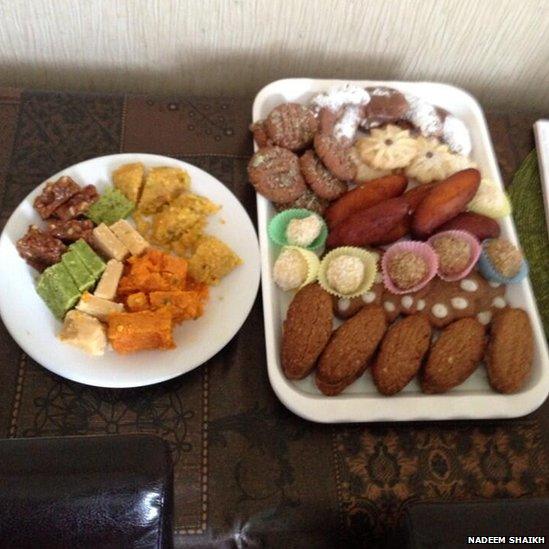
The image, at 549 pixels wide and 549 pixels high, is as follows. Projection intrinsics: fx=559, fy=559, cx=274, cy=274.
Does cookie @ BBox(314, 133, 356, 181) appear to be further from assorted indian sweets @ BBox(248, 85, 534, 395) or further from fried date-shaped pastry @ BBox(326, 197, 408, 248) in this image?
fried date-shaped pastry @ BBox(326, 197, 408, 248)

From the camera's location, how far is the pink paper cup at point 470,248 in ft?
3.25

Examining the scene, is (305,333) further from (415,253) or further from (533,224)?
(533,224)

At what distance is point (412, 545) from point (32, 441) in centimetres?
44

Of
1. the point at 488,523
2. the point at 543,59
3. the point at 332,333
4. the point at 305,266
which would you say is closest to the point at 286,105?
the point at 305,266

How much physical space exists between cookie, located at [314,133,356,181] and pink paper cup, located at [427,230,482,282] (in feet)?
0.68

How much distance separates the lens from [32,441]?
2.04 ft

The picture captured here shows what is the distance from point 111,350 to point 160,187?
0.32m

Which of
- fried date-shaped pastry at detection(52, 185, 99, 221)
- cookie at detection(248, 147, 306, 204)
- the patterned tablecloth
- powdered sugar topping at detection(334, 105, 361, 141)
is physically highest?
powdered sugar topping at detection(334, 105, 361, 141)

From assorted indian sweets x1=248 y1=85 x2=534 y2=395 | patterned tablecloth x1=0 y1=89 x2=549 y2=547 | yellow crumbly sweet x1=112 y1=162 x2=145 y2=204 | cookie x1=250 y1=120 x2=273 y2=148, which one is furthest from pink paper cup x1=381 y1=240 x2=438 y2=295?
yellow crumbly sweet x1=112 y1=162 x2=145 y2=204

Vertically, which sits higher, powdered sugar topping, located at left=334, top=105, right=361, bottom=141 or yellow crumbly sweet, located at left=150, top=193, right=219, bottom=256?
powdered sugar topping, located at left=334, top=105, right=361, bottom=141

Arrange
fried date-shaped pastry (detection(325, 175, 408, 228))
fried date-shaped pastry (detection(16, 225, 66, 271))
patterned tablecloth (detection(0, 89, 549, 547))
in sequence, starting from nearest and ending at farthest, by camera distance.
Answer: patterned tablecloth (detection(0, 89, 549, 547)) → fried date-shaped pastry (detection(16, 225, 66, 271)) → fried date-shaped pastry (detection(325, 175, 408, 228))

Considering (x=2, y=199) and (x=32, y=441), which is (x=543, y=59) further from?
(x=32, y=441)

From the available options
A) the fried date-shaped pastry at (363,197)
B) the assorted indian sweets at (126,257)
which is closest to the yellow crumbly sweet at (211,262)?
the assorted indian sweets at (126,257)

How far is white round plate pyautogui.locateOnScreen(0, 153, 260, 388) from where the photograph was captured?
87 cm
